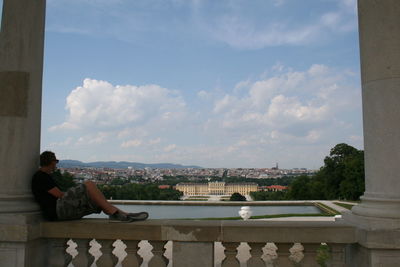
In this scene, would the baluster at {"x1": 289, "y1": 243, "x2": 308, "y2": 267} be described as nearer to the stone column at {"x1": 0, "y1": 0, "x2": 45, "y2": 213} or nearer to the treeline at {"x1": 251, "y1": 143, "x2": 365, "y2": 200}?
the stone column at {"x1": 0, "y1": 0, "x2": 45, "y2": 213}

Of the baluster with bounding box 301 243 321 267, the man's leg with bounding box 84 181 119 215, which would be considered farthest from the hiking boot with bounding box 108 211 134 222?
the baluster with bounding box 301 243 321 267

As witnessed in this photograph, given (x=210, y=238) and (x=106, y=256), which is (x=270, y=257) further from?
(x=106, y=256)

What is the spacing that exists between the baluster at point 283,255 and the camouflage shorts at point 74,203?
4.61 metres

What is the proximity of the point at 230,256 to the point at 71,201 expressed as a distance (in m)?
4.07

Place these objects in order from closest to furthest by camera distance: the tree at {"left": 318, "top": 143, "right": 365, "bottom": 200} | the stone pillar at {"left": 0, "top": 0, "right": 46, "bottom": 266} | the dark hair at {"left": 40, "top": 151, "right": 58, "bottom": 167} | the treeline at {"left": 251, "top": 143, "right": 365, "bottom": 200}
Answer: the stone pillar at {"left": 0, "top": 0, "right": 46, "bottom": 266} < the dark hair at {"left": 40, "top": 151, "right": 58, "bottom": 167} < the tree at {"left": 318, "top": 143, "right": 365, "bottom": 200} < the treeline at {"left": 251, "top": 143, "right": 365, "bottom": 200}

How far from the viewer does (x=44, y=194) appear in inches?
364

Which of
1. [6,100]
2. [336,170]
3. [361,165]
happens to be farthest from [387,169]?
[336,170]

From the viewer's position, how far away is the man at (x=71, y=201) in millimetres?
8977

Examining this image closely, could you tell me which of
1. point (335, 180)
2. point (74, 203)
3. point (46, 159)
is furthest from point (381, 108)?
point (335, 180)

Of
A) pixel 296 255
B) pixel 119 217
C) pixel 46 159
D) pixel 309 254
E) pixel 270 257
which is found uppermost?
pixel 46 159

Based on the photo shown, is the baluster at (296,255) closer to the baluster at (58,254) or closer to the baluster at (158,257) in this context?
the baluster at (158,257)

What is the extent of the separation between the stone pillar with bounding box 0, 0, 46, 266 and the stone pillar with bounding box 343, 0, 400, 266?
7.82 meters

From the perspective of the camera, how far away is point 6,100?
9.38 meters

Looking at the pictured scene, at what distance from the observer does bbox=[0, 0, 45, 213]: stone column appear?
30.2 feet
